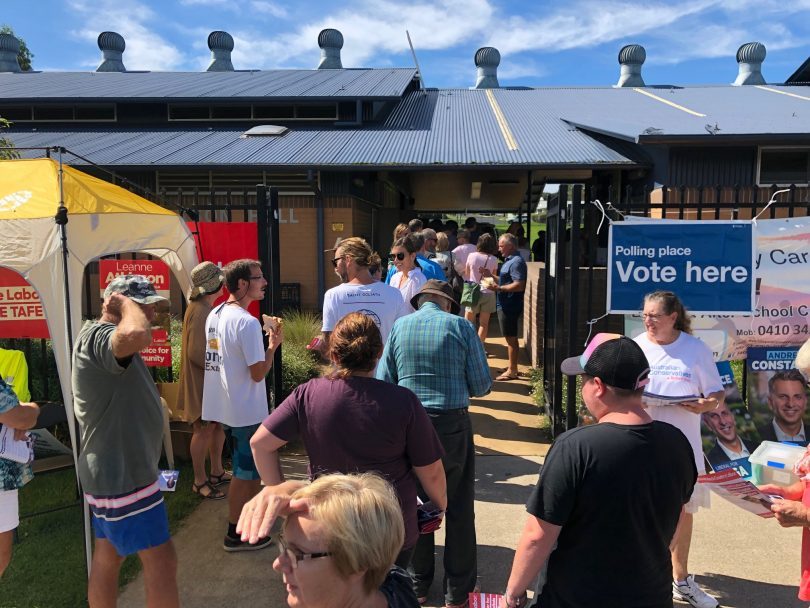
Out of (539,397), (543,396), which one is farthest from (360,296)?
(539,397)

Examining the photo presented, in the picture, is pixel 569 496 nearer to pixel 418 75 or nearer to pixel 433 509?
pixel 433 509

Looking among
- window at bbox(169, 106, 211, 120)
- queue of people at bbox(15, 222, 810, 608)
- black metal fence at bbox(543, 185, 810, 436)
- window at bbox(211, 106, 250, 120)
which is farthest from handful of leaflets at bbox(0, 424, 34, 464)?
window at bbox(169, 106, 211, 120)

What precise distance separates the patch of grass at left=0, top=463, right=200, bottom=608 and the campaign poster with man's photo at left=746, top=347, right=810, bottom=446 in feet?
14.5

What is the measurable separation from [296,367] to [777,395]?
15.2 feet

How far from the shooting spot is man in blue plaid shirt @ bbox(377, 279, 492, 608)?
10.2ft

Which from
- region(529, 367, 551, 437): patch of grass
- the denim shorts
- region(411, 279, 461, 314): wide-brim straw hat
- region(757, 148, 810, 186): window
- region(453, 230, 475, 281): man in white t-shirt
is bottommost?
region(529, 367, 551, 437): patch of grass

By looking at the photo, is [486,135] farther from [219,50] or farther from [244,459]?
[219,50]

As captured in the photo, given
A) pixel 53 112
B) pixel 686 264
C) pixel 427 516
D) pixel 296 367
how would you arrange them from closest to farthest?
pixel 427 516 < pixel 686 264 < pixel 296 367 < pixel 53 112

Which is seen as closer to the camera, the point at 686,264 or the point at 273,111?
the point at 686,264

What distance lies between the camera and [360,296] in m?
4.19

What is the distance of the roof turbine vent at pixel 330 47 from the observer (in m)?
23.2

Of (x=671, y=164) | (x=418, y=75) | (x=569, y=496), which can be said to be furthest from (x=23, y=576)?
(x=418, y=75)

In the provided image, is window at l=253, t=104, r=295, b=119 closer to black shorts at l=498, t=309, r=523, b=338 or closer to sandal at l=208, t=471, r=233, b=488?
black shorts at l=498, t=309, r=523, b=338

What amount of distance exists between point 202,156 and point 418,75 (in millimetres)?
10516
